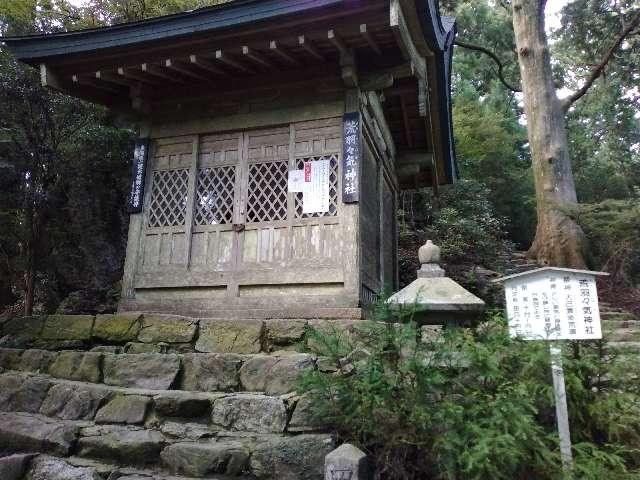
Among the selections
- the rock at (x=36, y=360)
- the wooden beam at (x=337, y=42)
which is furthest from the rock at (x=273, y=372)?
the wooden beam at (x=337, y=42)

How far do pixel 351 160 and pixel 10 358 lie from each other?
4.72 meters

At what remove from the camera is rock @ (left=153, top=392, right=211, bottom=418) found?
4.20 m

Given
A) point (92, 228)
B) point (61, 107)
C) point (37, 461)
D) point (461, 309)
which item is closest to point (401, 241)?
point (92, 228)

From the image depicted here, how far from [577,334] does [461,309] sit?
33.3 inches

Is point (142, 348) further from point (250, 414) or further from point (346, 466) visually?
point (346, 466)

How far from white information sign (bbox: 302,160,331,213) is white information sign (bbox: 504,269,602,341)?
266 centimetres

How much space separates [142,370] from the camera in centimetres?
485

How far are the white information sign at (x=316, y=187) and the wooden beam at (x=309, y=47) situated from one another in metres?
1.29

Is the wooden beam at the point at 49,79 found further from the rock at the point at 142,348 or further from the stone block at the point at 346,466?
the stone block at the point at 346,466

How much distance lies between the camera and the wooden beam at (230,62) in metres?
5.62

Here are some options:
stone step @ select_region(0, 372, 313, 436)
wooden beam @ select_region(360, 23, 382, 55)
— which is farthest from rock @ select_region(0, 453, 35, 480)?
wooden beam @ select_region(360, 23, 382, 55)

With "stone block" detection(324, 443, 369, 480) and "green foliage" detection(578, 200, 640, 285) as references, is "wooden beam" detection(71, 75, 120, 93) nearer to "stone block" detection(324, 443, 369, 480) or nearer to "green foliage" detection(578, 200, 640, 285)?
"stone block" detection(324, 443, 369, 480)

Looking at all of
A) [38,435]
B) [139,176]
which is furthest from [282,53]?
[38,435]

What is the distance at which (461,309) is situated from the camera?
3.86 meters
